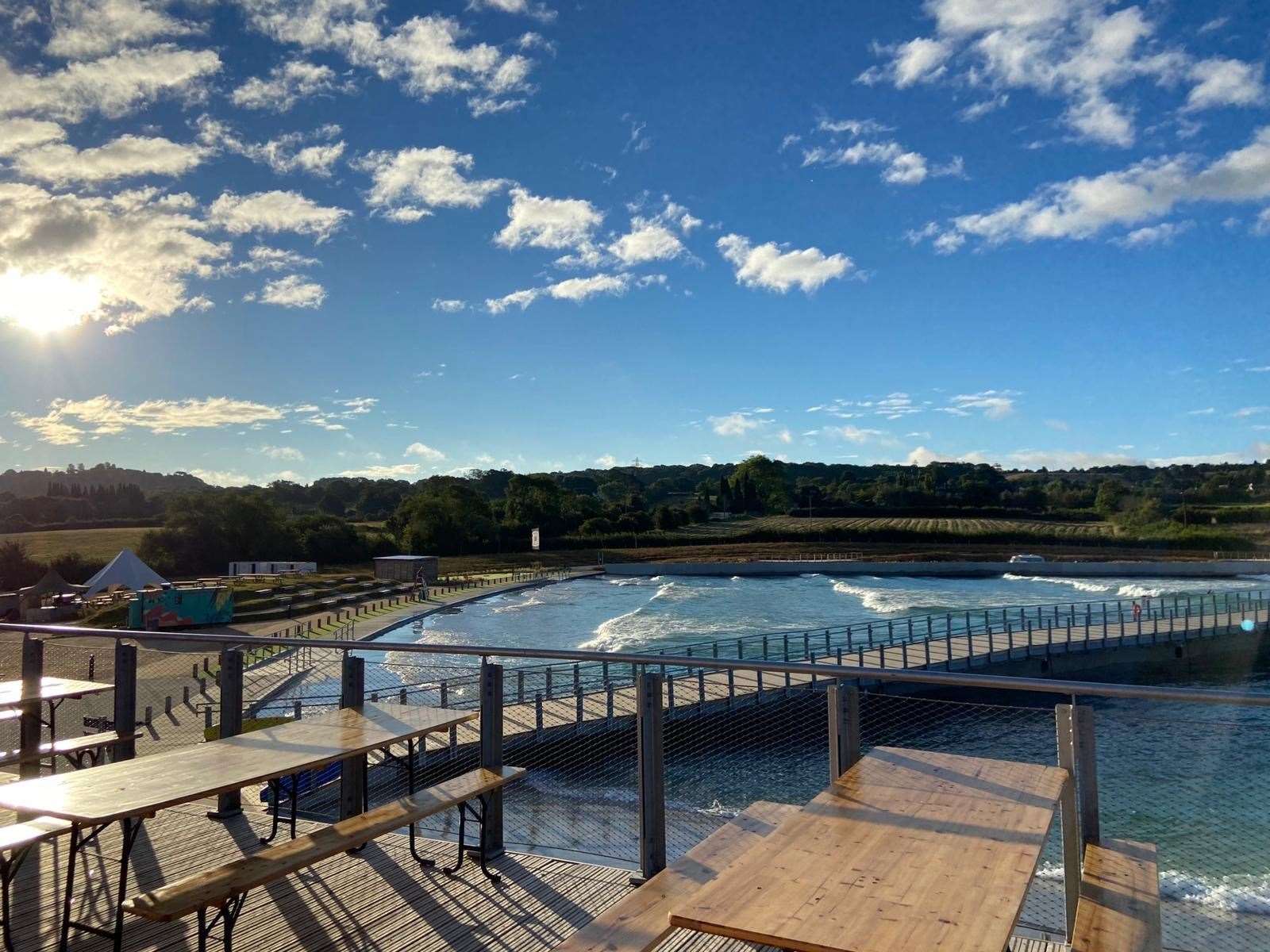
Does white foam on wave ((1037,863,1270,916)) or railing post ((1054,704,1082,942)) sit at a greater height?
railing post ((1054,704,1082,942))

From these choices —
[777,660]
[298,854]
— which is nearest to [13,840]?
[298,854]

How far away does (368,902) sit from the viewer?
160 inches

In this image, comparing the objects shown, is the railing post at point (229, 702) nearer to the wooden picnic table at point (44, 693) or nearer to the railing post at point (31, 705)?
the wooden picnic table at point (44, 693)

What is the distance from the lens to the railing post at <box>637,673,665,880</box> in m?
4.10

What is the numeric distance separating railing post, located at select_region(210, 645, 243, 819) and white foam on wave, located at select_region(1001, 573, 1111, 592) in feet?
220

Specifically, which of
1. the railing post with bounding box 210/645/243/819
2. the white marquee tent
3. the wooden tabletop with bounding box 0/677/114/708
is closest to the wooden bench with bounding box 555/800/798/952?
the railing post with bounding box 210/645/243/819

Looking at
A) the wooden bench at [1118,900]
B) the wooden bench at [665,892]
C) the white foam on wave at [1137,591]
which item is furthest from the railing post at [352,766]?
the white foam on wave at [1137,591]

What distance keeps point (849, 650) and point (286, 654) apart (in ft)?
54.9

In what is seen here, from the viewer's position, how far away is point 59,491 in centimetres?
10444

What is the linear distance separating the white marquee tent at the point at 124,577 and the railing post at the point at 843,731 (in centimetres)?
4345

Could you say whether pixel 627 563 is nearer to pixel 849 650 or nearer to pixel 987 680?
pixel 849 650

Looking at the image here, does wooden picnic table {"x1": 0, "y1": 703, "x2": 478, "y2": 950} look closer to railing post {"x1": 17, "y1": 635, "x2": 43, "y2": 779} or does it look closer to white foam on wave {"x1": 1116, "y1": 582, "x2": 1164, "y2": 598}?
railing post {"x1": 17, "y1": 635, "x2": 43, "y2": 779}

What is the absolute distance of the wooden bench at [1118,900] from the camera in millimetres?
2607

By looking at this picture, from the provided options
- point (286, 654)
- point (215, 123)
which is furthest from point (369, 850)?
point (286, 654)
